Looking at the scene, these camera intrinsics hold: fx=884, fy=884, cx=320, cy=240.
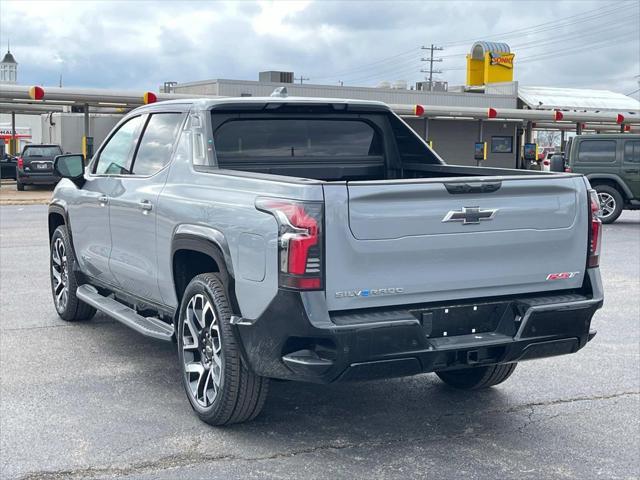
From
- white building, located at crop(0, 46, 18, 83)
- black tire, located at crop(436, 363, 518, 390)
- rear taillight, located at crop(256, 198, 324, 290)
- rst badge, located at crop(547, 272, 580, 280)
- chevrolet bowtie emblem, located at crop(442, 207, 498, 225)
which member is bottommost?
black tire, located at crop(436, 363, 518, 390)

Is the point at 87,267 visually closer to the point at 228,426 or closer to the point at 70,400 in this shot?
the point at 70,400

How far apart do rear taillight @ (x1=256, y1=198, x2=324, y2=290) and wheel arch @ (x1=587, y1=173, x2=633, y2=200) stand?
15264mm

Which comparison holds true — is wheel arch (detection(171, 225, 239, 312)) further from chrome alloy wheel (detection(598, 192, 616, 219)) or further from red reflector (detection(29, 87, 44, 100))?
red reflector (detection(29, 87, 44, 100))

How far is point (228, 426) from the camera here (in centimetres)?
508

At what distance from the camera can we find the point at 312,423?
5.23 metres

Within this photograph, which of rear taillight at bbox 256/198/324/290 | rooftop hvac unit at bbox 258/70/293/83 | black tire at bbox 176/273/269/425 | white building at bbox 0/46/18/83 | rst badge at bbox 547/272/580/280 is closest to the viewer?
rear taillight at bbox 256/198/324/290

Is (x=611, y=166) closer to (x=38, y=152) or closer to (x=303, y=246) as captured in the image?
(x=303, y=246)

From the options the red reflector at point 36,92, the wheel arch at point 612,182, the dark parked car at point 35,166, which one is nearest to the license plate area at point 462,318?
the wheel arch at point 612,182

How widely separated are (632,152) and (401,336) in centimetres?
1549

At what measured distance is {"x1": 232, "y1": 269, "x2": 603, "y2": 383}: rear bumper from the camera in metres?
4.31

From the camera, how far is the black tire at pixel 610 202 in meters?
18.6

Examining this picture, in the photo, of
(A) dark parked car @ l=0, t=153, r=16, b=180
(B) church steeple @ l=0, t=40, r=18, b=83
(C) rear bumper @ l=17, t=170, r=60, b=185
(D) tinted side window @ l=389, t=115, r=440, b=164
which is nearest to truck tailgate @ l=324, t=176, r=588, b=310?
(D) tinted side window @ l=389, t=115, r=440, b=164

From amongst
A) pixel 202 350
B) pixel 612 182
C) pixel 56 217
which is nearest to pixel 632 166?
pixel 612 182

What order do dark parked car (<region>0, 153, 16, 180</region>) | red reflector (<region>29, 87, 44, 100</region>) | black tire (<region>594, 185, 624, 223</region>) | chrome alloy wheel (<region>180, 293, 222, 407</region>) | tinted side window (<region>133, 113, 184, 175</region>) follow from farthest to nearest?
dark parked car (<region>0, 153, 16, 180</region>) < red reflector (<region>29, 87, 44, 100</region>) < black tire (<region>594, 185, 624, 223</region>) < tinted side window (<region>133, 113, 184, 175</region>) < chrome alloy wheel (<region>180, 293, 222, 407</region>)
